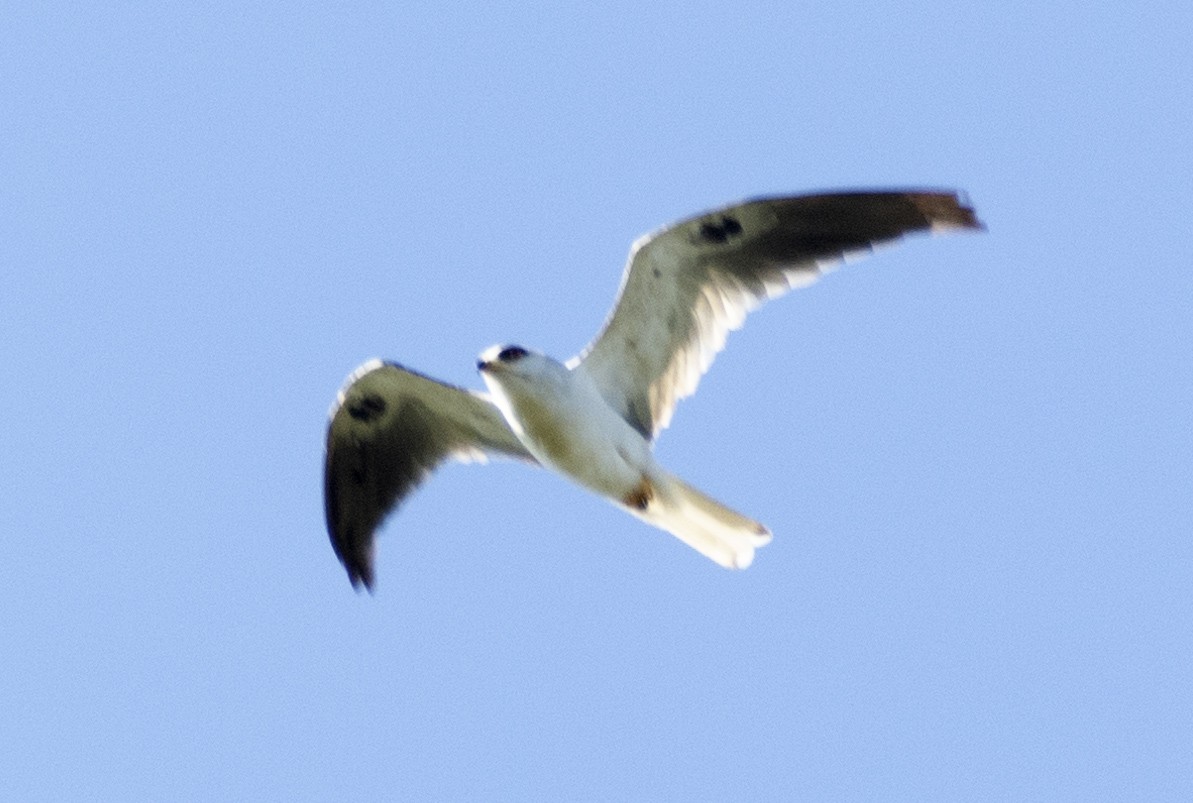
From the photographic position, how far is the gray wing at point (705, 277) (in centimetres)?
1134

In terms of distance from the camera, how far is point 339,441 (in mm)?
12609

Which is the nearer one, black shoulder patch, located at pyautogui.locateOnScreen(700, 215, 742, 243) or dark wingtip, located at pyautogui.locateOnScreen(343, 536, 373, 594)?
black shoulder patch, located at pyautogui.locateOnScreen(700, 215, 742, 243)

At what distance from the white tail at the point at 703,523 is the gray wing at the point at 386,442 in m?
1.01

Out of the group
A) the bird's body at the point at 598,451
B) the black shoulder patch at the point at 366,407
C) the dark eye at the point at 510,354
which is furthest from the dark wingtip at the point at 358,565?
the dark eye at the point at 510,354

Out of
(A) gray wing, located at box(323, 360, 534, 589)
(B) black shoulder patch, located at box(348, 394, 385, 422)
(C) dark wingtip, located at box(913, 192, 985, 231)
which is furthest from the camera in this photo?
(B) black shoulder patch, located at box(348, 394, 385, 422)

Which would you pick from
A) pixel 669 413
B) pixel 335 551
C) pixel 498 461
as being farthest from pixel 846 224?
pixel 335 551

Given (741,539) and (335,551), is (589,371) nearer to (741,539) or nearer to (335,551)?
(741,539)

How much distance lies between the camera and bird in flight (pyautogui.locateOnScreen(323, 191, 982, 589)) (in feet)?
36.8

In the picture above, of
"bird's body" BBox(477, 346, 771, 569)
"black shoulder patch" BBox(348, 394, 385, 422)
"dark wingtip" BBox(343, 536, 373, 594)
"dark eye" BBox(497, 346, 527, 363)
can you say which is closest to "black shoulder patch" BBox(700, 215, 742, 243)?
"bird's body" BBox(477, 346, 771, 569)

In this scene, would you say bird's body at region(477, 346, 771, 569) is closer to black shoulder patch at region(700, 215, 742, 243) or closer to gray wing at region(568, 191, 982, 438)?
gray wing at region(568, 191, 982, 438)

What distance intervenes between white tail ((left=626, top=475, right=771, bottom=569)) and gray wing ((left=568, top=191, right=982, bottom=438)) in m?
0.44

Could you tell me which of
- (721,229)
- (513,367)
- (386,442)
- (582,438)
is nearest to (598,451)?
(582,438)

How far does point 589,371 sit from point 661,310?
1.65 feet

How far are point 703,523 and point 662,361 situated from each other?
2.91 ft
